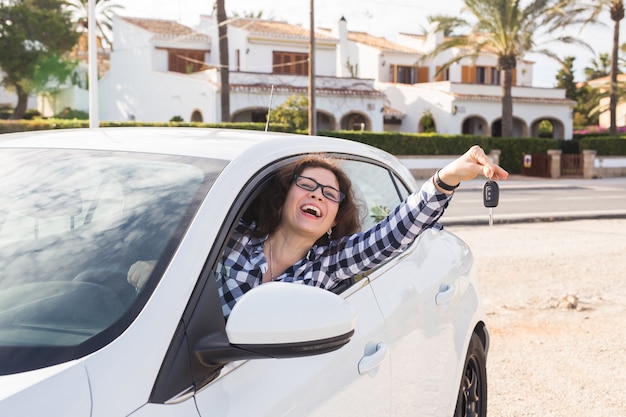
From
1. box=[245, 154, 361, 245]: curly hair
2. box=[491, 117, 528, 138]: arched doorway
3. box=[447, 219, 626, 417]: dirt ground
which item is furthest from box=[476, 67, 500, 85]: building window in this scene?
box=[245, 154, 361, 245]: curly hair

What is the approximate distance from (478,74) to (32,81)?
28.7m

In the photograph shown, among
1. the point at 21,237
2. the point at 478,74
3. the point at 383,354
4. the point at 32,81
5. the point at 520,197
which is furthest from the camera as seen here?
the point at 478,74

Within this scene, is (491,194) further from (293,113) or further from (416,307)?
(293,113)

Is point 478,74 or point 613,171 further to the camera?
point 478,74

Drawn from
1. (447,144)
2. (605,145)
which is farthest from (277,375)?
(605,145)

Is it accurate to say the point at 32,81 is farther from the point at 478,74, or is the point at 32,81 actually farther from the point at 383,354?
the point at 383,354

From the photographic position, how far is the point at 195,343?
6.09 feet

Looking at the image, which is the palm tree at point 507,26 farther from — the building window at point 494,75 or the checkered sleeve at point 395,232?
the checkered sleeve at point 395,232

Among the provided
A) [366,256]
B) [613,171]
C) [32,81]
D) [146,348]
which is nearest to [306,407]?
[146,348]

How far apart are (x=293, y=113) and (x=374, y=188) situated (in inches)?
1210

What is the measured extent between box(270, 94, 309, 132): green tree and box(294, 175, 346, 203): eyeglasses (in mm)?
31128

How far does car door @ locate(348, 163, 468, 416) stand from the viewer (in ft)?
9.20

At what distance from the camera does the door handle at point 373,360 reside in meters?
2.45

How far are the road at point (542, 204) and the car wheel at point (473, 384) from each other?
1132 centimetres
